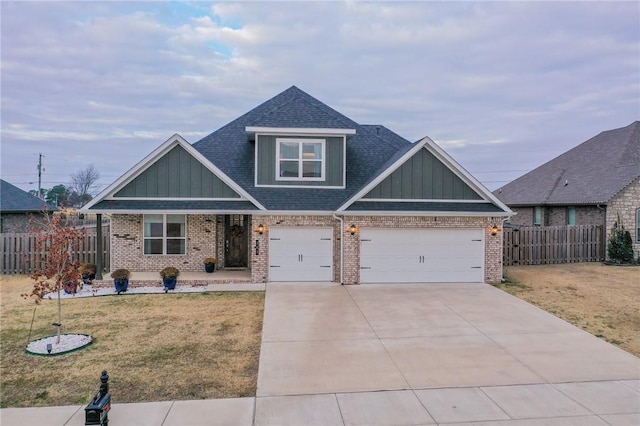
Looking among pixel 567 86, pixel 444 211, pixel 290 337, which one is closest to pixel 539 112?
pixel 567 86

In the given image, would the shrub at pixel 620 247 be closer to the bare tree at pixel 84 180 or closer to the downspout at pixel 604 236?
the downspout at pixel 604 236

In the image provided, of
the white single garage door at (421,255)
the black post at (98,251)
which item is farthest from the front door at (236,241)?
the white single garage door at (421,255)

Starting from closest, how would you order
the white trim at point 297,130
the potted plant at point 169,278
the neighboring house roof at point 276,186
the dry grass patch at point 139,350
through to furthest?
1. the dry grass patch at point 139,350
2. the potted plant at point 169,278
3. the neighboring house roof at point 276,186
4. the white trim at point 297,130

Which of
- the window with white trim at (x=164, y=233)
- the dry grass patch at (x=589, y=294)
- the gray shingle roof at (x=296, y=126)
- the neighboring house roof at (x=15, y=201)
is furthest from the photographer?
the neighboring house roof at (x=15, y=201)

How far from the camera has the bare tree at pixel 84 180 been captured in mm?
66562

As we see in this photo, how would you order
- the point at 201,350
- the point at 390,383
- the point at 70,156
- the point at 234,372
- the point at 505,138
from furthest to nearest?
the point at 70,156 < the point at 505,138 < the point at 201,350 < the point at 234,372 < the point at 390,383

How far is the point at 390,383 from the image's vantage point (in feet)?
20.7

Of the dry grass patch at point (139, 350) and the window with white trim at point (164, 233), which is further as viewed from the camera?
the window with white trim at point (164, 233)

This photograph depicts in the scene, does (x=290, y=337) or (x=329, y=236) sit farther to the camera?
(x=329, y=236)

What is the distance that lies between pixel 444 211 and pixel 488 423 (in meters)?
9.62

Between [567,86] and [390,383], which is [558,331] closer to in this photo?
[390,383]

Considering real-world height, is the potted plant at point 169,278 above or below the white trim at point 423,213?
below

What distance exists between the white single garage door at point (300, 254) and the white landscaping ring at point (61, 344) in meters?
6.86

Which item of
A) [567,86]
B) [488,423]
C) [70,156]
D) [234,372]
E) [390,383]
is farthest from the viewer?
[70,156]
